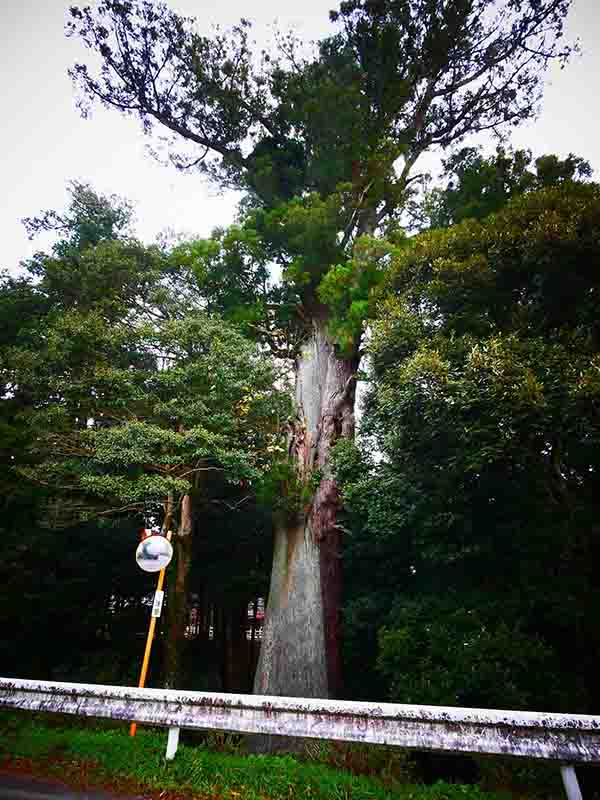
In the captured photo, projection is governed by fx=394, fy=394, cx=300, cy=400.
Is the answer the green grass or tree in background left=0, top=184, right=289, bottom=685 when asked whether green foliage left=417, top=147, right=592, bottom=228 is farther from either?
the green grass

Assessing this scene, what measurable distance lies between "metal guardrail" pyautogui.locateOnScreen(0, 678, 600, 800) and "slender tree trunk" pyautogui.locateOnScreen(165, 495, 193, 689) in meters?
5.29

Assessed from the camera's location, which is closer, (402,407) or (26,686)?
(26,686)

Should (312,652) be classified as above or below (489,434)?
below

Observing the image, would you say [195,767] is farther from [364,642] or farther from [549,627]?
[364,642]

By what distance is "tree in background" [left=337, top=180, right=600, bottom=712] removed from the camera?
4957 millimetres

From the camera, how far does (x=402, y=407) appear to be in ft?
19.0

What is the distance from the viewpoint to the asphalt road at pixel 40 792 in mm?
2395

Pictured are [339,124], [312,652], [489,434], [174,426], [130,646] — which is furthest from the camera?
[130,646]

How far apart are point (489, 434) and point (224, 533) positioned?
968cm

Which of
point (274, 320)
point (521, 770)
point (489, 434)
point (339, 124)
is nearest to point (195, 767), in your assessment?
point (521, 770)

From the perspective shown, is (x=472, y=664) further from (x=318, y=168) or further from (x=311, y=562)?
(x=318, y=168)

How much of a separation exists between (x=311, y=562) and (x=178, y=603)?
9.26 ft

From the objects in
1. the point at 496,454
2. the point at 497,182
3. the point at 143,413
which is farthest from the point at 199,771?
the point at 497,182

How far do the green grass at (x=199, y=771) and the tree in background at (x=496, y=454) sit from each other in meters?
2.93
